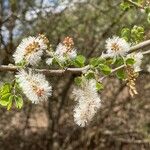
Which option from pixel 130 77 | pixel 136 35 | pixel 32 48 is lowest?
pixel 130 77

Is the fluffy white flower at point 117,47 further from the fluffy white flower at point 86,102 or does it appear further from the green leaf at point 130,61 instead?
the fluffy white flower at point 86,102

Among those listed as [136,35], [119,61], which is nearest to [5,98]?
[119,61]

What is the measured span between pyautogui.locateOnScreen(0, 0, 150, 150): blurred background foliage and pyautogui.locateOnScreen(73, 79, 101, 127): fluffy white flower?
10.2 ft

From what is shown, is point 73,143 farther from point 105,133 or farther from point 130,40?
point 130,40

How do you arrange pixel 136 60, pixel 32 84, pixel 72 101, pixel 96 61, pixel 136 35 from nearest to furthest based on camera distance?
pixel 32 84 < pixel 96 61 < pixel 136 60 < pixel 136 35 < pixel 72 101

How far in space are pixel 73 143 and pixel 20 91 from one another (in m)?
4.73

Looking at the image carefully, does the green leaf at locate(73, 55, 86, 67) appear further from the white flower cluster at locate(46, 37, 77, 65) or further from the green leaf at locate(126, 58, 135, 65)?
the green leaf at locate(126, 58, 135, 65)

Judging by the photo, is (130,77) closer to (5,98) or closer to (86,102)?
(86,102)

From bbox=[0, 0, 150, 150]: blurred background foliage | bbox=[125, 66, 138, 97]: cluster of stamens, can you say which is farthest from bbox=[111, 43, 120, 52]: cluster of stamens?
bbox=[0, 0, 150, 150]: blurred background foliage

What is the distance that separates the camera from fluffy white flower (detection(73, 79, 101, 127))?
245 centimetres

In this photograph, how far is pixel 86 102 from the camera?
2441mm

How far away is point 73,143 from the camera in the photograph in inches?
282

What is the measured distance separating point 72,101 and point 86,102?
4458 millimetres

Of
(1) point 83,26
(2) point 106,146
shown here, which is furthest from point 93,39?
(2) point 106,146
